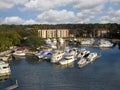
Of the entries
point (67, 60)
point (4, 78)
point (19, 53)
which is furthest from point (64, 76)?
point (19, 53)

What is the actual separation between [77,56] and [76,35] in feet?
143

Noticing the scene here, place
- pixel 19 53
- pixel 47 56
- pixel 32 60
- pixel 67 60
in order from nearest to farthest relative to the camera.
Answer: pixel 67 60
pixel 32 60
pixel 47 56
pixel 19 53

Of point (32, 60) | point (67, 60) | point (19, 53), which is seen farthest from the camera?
point (19, 53)

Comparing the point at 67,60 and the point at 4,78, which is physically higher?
the point at 67,60

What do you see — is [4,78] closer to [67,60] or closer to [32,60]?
[67,60]

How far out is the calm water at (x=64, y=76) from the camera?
2183cm

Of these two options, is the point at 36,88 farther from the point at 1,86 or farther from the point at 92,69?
the point at 92,69

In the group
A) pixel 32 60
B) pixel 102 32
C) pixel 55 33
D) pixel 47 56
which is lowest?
pixel 32 60

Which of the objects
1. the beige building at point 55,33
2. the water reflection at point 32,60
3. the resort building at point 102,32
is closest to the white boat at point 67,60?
the water reflection at point 32,60

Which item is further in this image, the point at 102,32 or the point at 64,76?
the point at 102,32

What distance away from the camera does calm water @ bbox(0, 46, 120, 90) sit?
2183cm

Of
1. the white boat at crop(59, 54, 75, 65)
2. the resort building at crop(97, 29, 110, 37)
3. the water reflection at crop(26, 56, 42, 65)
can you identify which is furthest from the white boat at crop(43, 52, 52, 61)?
the resort building at crop(97, 29, 110, 37)

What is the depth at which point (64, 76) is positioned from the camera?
25281 millimetres

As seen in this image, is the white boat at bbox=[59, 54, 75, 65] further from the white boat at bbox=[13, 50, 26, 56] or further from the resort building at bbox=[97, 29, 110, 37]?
the resort building at bbox=[97, 29, 110, 37]
